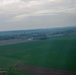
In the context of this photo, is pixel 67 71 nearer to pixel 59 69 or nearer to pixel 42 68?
pixel 59 69

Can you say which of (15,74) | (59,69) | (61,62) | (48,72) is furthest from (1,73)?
(61,62)

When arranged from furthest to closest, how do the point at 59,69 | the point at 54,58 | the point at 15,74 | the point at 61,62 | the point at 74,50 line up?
the point at 74,50
the point at 54,58
the point at 61,62
the point at 59,69
the point at 15,74

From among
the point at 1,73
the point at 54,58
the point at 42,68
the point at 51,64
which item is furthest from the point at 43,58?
the point at 1,73

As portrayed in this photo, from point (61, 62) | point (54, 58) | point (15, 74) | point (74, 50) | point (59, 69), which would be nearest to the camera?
point (15, 74)

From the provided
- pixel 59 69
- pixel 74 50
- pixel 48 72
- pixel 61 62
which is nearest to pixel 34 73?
pixel 48 72

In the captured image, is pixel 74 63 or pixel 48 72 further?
pixel 74 63

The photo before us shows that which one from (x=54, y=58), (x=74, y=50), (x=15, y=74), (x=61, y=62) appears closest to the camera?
(x=15, y=74)

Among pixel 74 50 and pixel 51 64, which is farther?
pixel 74 50

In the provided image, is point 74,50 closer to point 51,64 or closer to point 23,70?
point 51,64

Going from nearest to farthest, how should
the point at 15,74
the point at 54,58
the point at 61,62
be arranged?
the point at 15,74 → the point at 61,62 → the point at 54,58
